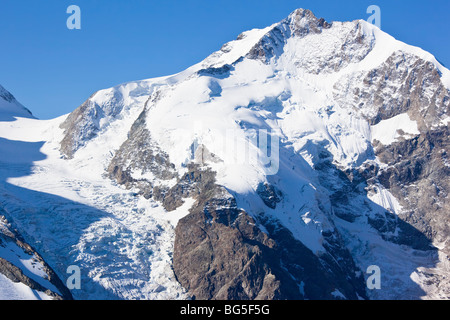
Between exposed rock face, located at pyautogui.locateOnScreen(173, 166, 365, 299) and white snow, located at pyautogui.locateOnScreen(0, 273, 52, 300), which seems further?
exposed rock face, located at pyautogui.locateOnScreen(173, 166, 365, 299)

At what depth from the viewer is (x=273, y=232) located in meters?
198

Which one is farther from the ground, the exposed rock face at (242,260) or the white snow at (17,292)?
the exposed rock face at (242,260)

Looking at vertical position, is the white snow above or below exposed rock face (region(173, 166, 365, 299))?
below

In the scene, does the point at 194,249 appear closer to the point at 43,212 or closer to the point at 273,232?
the point at 273,232

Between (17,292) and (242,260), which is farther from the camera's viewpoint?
(242,260)

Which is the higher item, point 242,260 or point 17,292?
point 242,260

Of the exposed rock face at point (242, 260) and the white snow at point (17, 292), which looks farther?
the exposed rock face at point (242, 260)

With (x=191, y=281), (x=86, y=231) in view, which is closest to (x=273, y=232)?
(x=191, y=281)

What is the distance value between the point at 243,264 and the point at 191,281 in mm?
11996
